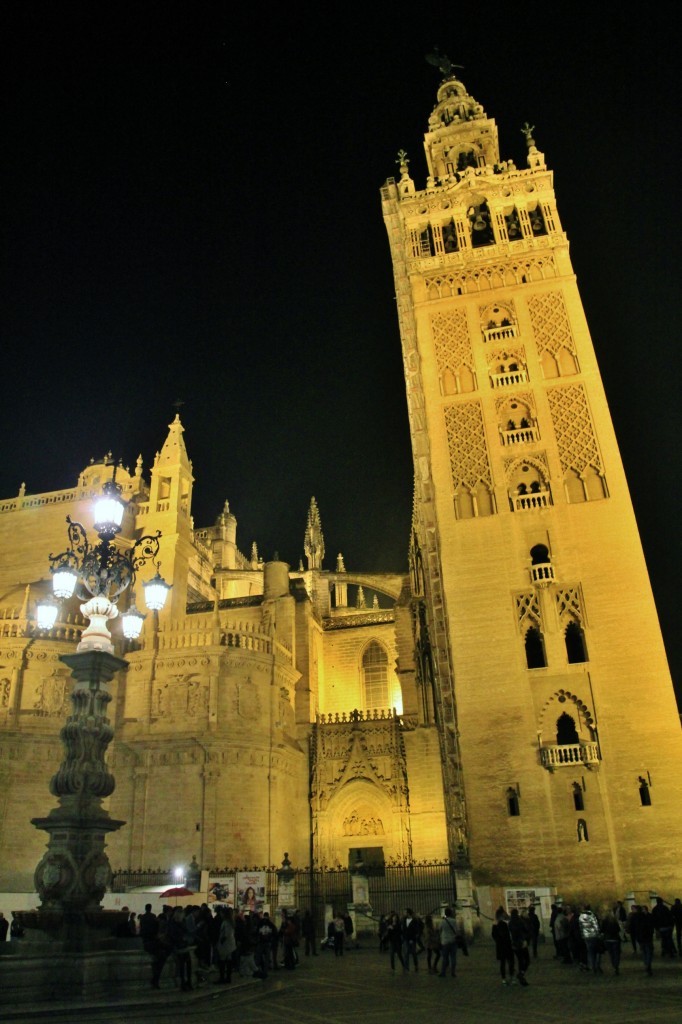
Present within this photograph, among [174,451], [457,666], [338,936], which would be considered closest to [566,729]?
[457,666]

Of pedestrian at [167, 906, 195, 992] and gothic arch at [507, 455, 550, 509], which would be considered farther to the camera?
gothic arch at [507, 455, 550, 509]

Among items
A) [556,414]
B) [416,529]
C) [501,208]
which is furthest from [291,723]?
[501,208]

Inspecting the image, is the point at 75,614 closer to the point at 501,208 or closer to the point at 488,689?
the point at 488,689

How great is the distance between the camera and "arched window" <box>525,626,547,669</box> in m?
26.4

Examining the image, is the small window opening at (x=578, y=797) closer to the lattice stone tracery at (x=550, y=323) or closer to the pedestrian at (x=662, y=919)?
the pedestrian at (x=662, y=919)

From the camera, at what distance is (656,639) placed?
83.0 ft

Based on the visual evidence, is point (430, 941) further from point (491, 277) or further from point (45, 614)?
point (491, 277)

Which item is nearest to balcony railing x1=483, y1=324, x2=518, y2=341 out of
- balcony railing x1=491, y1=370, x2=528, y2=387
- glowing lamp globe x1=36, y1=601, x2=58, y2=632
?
balcony railing x1=491, y1=370, x2=528, y2=387

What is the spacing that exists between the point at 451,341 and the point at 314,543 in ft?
79.2

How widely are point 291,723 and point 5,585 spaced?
16887 mm

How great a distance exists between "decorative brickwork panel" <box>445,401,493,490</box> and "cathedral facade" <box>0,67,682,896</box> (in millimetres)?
81

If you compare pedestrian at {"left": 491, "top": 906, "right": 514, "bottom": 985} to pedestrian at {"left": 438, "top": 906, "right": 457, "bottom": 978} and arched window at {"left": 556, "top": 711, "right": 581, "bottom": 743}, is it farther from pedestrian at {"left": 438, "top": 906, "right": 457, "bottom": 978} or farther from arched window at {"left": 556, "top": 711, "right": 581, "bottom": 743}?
arched window at {"left": 556, "top": 711, "right": 581, "bottom": 743}

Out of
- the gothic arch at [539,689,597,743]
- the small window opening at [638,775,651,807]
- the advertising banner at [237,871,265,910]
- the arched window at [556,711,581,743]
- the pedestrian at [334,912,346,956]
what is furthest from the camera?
the arched window at [556,711,581,743]

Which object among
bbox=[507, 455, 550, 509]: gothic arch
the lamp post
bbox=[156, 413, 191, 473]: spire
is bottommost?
the lamp post
